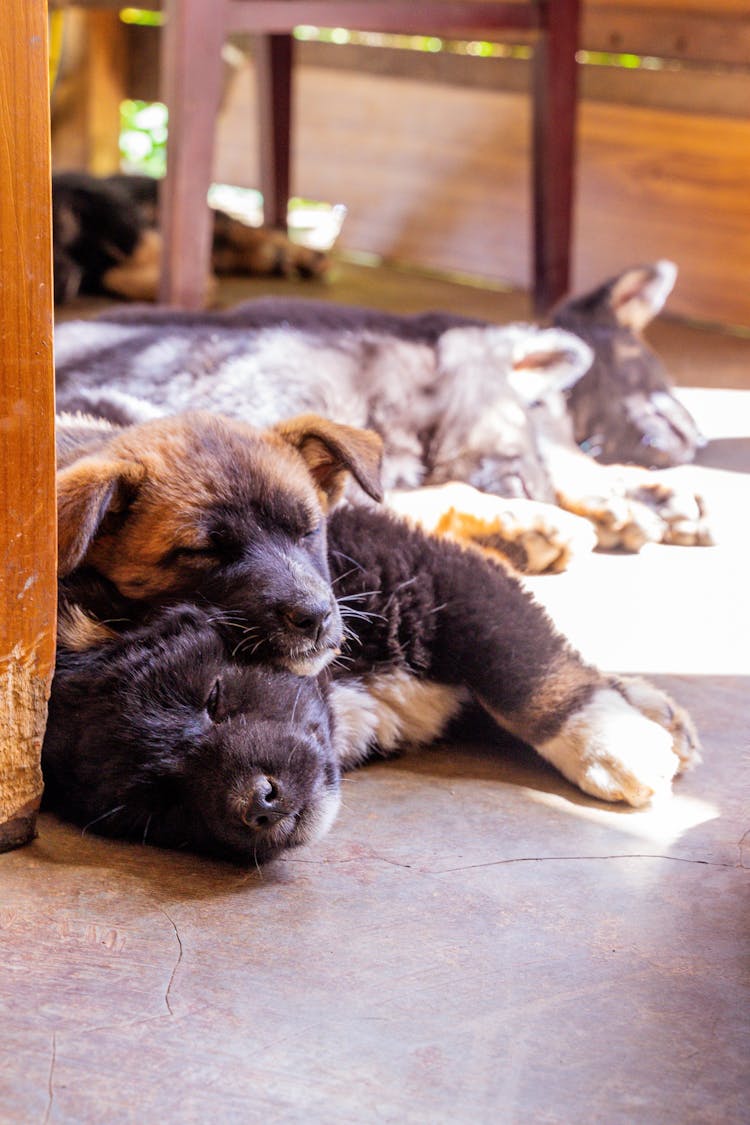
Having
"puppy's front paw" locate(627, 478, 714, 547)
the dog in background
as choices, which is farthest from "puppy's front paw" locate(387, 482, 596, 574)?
the dog in background

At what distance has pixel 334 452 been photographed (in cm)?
240

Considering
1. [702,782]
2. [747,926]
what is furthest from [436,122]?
[747,926]

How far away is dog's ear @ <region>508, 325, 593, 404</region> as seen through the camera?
3795mm

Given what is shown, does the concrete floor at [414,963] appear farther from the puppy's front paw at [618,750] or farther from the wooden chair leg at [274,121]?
the wooden chair leg at [274,121]

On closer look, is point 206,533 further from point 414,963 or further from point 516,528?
point 516,528

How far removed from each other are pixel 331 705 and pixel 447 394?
1.65 m

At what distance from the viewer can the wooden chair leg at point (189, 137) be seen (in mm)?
4121

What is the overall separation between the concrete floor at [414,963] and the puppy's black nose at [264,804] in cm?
11

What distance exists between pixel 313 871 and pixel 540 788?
1.49ft

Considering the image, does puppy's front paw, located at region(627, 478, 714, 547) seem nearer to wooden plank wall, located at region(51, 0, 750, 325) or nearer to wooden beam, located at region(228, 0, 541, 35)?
wooden beam, located at region(228, 0, 541, 35)

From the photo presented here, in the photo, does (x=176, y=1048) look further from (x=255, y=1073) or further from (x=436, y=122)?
(x=436, y=122)

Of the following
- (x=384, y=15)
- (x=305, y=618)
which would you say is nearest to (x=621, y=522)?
(x=305, y=618)

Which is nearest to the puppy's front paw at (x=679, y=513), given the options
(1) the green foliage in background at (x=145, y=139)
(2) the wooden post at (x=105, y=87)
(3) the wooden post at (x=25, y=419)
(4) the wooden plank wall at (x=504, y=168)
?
(3) the wooden post at (x=25, y=419)

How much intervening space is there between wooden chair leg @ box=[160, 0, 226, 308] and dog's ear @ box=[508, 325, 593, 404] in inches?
50.5
